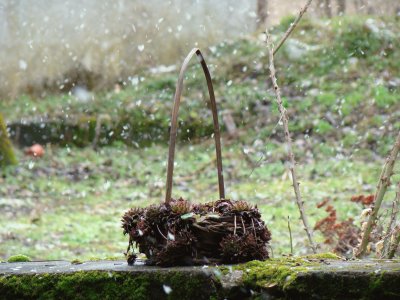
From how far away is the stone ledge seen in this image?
1.73 metres

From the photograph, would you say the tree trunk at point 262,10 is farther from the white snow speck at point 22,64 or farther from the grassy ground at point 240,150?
the white snow speck at point 22,64

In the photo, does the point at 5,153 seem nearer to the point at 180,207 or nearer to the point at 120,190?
the point at 120,190

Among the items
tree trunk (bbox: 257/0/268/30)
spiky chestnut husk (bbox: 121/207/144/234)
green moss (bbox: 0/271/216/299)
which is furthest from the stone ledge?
tree trunk (bbox: 257/0/268/30)

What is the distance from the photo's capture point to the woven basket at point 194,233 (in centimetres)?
194

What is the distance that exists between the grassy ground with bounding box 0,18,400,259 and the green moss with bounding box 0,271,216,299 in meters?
2.83

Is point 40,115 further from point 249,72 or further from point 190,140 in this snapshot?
point 249,72

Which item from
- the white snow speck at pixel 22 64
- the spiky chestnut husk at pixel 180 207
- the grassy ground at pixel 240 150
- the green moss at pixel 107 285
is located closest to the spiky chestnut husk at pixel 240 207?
the spiky chestnut husk at pixel 180 207

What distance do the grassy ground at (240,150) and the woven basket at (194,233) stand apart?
280 cm

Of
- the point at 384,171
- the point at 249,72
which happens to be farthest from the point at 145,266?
the point at 249,72

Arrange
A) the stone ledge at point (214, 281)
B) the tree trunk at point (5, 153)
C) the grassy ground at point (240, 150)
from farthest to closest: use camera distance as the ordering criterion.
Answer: the tree trunk at point (5, 153) → the grassy ground at point (240, 150) → the stone ledge at point (214, 281)

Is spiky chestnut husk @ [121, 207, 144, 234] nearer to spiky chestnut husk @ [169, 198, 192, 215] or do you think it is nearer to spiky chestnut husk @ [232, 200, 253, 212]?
spiky chestnut husk @ [169, 198, 192, 215]

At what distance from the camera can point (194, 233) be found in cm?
195

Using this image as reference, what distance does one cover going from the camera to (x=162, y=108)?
9.48 metres

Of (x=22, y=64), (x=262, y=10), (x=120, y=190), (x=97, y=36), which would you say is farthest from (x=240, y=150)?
(x=22, y=64)
